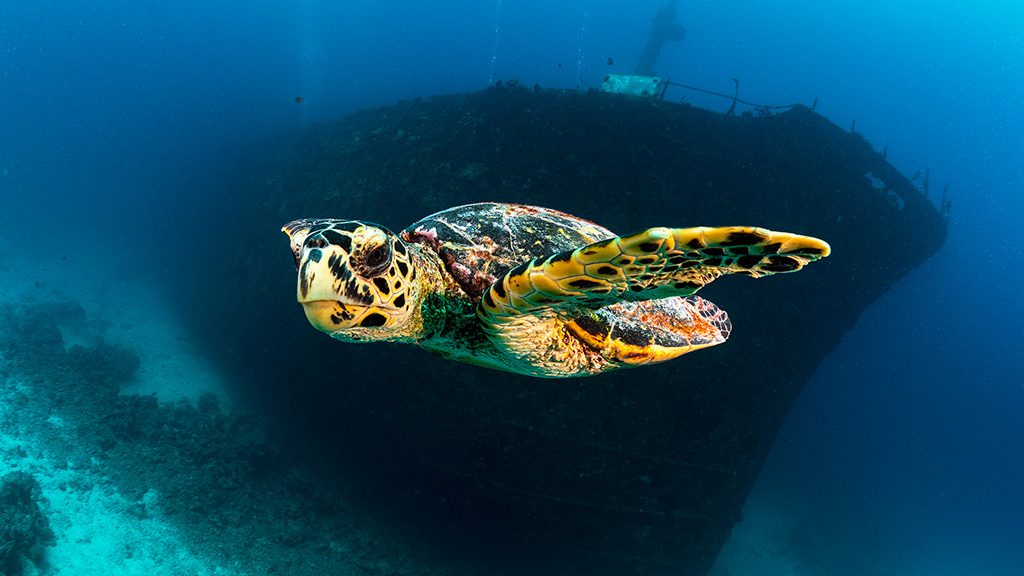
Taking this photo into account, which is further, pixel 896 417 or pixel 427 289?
pixel 896 417

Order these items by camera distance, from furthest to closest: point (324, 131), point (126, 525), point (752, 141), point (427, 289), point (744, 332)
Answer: point (324, 131) < point (752, 141) < point (744, 332) < point (126, 525) < point (427, 289)

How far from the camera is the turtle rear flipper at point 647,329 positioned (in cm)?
231

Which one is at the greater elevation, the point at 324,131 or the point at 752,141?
the point at 752,141

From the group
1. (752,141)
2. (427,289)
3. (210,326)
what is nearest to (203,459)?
(210,326)

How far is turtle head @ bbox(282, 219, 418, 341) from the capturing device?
4.24ft

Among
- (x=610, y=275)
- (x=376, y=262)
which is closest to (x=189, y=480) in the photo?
(x=376, y=262)

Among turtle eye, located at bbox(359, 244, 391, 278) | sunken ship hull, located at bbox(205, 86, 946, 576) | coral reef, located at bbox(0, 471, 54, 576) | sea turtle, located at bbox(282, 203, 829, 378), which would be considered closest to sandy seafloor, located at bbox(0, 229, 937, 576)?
coral reef, located at bbox(0, 471, 54, 576)

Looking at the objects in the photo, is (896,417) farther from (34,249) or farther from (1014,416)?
(34,249)

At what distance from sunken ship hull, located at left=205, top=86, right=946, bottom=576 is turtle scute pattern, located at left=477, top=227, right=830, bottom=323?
4495 millimetres

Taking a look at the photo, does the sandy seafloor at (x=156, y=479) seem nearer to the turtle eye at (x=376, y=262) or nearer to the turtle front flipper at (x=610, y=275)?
the turtle front flipper at (x=610, y=275)

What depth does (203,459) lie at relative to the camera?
7.80 m

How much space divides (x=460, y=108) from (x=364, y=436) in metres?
5.82

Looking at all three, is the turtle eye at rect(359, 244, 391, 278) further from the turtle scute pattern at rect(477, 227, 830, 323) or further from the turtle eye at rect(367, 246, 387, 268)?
the turtle scute pattern at rect(477, 227, 830, 323)

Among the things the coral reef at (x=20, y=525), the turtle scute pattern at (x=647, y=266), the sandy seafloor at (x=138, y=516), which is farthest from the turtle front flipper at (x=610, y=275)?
the coral reef at (x=20, y=525)
